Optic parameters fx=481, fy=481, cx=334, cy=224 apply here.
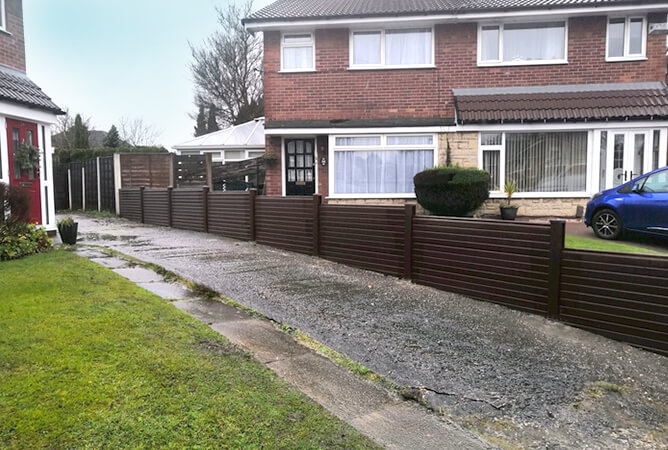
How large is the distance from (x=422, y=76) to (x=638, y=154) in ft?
20.8

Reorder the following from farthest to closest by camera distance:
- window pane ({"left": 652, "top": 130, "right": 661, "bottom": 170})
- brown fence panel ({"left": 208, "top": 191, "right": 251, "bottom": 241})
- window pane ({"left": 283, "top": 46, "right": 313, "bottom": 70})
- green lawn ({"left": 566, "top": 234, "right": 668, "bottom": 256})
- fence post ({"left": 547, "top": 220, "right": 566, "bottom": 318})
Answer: window pane ({"left": 283, "top": 46, "right": 313, "bottom": 70})
window pane ({"left": 652, "top": 130, "right": 661, "bottom": 170})
brown fence panel ({"left": 208, "top": 191, "right": 251, "bottom": 241})
green lawn ({"left": 566, "top": 234, "right": 668, "bottom": 256})
fence post ({"left": 547, "top": 220, "right": 566, "bottom": 318})

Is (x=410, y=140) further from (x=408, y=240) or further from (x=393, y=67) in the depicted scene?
(x=408, y=240)

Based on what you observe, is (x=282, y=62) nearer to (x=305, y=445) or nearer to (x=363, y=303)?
(x=363, y=303)

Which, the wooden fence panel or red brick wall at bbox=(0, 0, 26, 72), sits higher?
red brick wall at bbox=(0, 0, 26, 72)

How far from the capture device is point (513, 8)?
1375 centimetres

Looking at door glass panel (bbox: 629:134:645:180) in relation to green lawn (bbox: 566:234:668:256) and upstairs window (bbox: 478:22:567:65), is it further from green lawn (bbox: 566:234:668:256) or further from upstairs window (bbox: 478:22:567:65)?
green lawn (bbox: 566:234:668:256)

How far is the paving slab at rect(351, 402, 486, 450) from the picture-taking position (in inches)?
119

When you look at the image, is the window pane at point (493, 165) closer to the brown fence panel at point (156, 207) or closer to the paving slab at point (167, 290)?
the brown fence panel at point (156, 207)

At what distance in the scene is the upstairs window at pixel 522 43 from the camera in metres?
14.2

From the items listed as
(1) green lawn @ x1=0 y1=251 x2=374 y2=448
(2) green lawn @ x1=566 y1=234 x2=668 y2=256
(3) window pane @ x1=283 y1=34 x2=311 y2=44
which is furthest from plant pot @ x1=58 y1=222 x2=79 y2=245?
(2) green lawn @ x1=566 y1=234 x2=668 y2=256

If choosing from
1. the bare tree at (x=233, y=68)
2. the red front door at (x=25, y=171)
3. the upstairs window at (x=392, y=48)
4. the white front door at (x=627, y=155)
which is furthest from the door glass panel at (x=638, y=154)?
the bare tree at (x=233, y=68)

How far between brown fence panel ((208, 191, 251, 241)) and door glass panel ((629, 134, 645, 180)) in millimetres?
10438

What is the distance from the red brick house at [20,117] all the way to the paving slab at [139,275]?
4325mm

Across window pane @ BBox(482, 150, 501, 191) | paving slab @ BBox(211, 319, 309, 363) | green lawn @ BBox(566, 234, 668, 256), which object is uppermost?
window pane @ BBox(482, 150, 501, 191)
